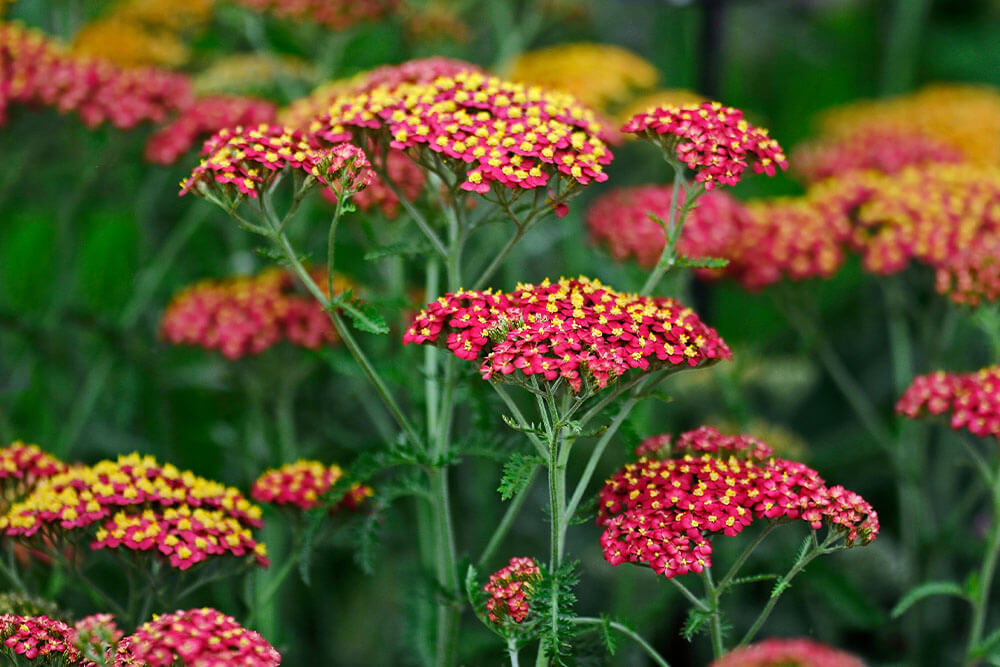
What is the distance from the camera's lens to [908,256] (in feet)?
7.18

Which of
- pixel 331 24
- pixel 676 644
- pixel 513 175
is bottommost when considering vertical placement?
pixel 676 644

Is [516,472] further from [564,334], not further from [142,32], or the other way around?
[142,32]

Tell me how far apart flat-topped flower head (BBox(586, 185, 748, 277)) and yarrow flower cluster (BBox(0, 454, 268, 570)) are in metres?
1.04

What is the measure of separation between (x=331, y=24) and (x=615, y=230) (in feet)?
2.87

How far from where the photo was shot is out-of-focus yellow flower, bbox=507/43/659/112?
2.67 m

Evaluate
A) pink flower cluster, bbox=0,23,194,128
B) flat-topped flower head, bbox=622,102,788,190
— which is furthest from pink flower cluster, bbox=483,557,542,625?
pink flower cluster, bbox=0,23,194,128

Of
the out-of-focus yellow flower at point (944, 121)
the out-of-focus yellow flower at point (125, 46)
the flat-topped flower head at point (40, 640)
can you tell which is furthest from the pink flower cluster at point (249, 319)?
the out-of-focus yellow flower at point (944, 121)

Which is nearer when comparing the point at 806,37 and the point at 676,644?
the point at 676,644

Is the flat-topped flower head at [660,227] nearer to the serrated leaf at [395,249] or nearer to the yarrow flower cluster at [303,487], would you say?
the serrated leaf at [395,249]

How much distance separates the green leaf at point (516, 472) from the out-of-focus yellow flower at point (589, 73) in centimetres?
138

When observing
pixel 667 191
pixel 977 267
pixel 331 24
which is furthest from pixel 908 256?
pixel 331 24

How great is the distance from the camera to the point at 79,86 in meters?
2.20

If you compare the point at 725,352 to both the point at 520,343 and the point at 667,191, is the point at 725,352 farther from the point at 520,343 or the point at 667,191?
the point at 667,191

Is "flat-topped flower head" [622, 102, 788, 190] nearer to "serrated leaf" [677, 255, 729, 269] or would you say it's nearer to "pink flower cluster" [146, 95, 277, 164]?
"serrated leaf" [677, 255, 729, 269]
